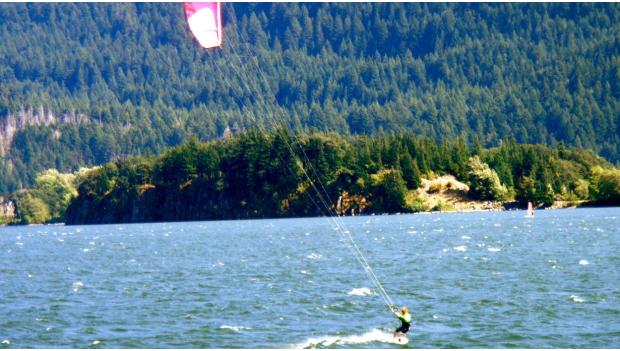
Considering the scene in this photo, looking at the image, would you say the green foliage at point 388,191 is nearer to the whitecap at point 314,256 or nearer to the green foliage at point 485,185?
the green foliage at point 485,185

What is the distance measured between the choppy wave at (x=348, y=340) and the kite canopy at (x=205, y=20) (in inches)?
642

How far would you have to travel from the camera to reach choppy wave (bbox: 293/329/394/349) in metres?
44.5

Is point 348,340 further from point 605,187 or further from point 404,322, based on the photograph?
point 605,187

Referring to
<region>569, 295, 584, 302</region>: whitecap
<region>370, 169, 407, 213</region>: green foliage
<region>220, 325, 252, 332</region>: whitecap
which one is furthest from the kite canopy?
<region>370, 169, 407, 213</region>: green foliage

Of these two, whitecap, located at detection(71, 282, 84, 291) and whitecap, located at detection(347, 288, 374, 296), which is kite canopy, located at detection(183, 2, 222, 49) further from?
whitecap, located at detection(71, 282, 84, 291)

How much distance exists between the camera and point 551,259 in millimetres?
75688

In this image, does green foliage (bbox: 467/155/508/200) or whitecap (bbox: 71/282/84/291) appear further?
green foliage (bbox: 467/155/508/200)

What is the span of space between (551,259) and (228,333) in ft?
113

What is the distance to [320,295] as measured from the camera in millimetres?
58625

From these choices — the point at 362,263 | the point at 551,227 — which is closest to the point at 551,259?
the point at 362,263

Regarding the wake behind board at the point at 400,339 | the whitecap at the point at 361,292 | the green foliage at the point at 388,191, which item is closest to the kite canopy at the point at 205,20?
the whitecap at the point at 361,292

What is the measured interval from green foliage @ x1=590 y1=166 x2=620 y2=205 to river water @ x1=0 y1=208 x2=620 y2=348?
82455 mm

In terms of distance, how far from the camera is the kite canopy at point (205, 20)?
54.2 meters

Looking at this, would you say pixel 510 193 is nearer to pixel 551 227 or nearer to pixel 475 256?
pixel 551 227
